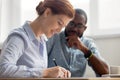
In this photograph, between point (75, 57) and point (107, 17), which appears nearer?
point (75, 57)

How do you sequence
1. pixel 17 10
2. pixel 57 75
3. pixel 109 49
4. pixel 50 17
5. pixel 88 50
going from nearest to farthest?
1. pixel 57 75
2. pixel 50 17
3. pixel 88 50
4. pixel 109 49
5. pixel 17 10

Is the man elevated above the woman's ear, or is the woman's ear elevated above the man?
the woman's ear

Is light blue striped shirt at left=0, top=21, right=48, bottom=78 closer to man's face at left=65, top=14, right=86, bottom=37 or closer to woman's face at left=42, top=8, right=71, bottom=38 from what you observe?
woman's face at left=42, top=8, right=71, bottom=38

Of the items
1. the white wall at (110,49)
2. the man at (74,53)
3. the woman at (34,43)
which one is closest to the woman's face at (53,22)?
the woman at (34,43)

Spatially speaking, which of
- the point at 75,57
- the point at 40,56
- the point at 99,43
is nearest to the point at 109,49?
the point at 99,43

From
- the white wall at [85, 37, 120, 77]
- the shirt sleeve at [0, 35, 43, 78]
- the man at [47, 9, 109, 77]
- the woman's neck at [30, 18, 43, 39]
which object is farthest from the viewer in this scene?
the white wall at [85, 37, 120, 77]

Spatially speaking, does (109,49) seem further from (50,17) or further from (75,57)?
(50,17)

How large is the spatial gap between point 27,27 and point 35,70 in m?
0.36

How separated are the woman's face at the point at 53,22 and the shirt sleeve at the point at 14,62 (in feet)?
0.56

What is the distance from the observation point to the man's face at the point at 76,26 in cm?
198

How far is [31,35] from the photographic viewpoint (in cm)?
138

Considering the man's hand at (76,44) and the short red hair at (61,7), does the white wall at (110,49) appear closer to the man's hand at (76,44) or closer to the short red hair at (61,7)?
the man's hand at (76,44)

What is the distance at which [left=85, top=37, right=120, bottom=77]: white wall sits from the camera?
238 centimetres

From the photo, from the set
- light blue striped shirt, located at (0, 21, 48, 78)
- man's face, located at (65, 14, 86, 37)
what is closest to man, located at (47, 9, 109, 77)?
man's face, located at (65, 14, 86, 37)
